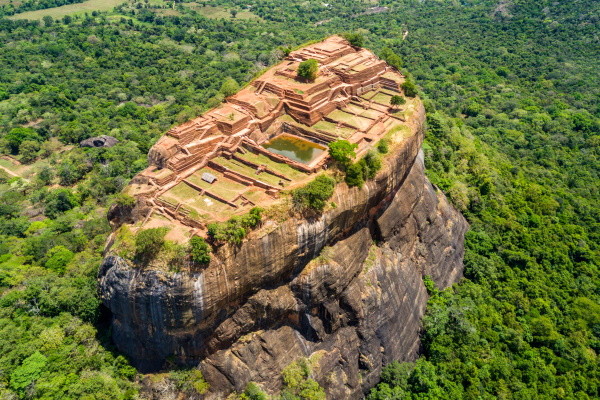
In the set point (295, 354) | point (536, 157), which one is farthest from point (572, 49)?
point (295, 354)

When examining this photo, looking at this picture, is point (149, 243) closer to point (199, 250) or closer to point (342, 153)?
point (199, 250)

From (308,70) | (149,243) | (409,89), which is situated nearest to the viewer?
(149,243)

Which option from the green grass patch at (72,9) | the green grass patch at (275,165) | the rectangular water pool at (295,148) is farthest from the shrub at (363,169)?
the green grass patch at (72,9)

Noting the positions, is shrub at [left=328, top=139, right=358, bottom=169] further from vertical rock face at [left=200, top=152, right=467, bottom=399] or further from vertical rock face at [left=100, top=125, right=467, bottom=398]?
vertical rock face at [left=200, top=152, right=467, bottom=399]

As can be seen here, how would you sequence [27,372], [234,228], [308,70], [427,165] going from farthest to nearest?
[427,165]
[308,70]
[27,372]
[234,228]

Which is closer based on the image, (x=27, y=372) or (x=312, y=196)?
(x=27, y=372)

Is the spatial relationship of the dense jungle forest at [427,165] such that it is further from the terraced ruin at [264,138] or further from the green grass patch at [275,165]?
the green grass patch at [275,165]

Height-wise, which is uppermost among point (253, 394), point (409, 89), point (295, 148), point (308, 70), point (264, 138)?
point (308, 70)

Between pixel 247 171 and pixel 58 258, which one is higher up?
pixel 247 171

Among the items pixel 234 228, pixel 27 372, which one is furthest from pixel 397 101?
pixel 27 372
